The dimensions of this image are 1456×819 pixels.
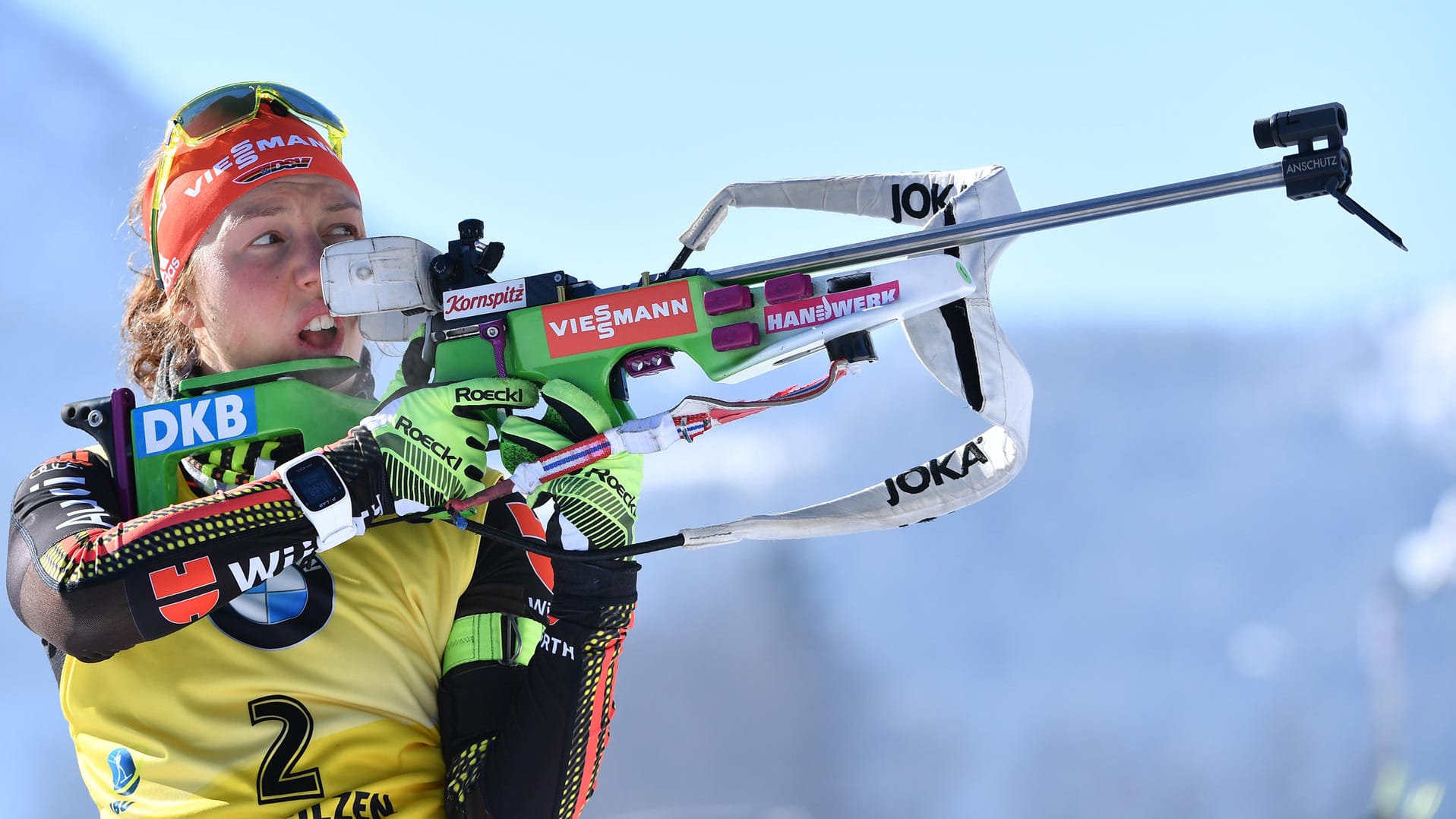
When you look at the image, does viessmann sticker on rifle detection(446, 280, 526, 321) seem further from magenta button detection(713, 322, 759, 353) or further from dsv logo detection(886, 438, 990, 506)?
dsv logo detection(886, 438, 990, 506)

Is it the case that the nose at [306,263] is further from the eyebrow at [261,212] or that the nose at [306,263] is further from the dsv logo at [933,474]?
the dsv logo at [933,474]

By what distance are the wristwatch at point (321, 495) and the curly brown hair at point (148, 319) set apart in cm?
63

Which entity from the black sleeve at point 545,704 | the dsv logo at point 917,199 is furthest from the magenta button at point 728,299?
the black sleeve at point 545,704

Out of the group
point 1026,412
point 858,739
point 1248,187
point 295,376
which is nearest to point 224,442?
point 295,376

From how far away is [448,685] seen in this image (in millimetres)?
2264

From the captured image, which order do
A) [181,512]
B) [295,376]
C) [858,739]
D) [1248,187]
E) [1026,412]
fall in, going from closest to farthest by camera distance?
[1248,187] < [181,512] < [1026,412] < [295,376] < [858,739]

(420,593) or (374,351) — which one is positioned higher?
(374,351)

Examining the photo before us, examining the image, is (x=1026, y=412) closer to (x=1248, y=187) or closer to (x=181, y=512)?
(x=1248, y=187)

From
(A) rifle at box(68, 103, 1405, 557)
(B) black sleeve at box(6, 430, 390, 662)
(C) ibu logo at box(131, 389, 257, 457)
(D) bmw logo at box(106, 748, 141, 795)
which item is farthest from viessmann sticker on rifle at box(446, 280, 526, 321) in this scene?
(D) bmw logo at box(106, 748, 141, 795)

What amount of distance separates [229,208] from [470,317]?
634mm

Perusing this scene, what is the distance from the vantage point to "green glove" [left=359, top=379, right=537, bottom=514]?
6.64 feet

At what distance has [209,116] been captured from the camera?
8.27 feet

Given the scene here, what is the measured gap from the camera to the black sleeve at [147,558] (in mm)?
1844

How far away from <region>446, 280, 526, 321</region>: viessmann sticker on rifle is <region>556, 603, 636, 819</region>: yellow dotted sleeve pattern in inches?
21.1
